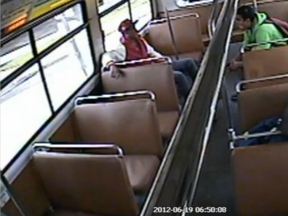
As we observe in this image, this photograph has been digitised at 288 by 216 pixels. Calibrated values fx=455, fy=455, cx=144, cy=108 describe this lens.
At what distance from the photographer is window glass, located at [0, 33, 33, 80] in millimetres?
2443

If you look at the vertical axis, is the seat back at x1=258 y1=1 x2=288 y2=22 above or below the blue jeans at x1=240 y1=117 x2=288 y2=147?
above

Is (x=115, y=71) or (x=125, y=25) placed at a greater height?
(x=125, y=25)

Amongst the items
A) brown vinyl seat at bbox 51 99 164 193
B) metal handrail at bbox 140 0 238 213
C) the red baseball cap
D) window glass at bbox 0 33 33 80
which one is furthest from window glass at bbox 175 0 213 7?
metal handrail at bbox 140 0 238 213

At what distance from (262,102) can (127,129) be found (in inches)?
33.5

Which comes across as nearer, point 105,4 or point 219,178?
point 219,178

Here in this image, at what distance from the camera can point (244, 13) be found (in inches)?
148

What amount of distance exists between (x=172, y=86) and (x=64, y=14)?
37.0 inches

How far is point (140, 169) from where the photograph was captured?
8.81ft

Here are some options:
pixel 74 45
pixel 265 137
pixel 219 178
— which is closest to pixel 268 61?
pixel 219 178

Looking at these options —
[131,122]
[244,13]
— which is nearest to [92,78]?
[131,122]

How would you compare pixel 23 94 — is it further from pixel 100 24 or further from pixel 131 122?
pixel 100 24

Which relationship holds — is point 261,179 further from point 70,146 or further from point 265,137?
point 70,146

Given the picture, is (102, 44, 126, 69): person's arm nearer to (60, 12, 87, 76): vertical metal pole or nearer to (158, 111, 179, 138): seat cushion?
(60, 12, 87, 76): vertical metal pole

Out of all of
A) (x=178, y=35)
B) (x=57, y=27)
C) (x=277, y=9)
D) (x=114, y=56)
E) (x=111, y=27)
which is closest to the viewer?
(x=57, y=27)
